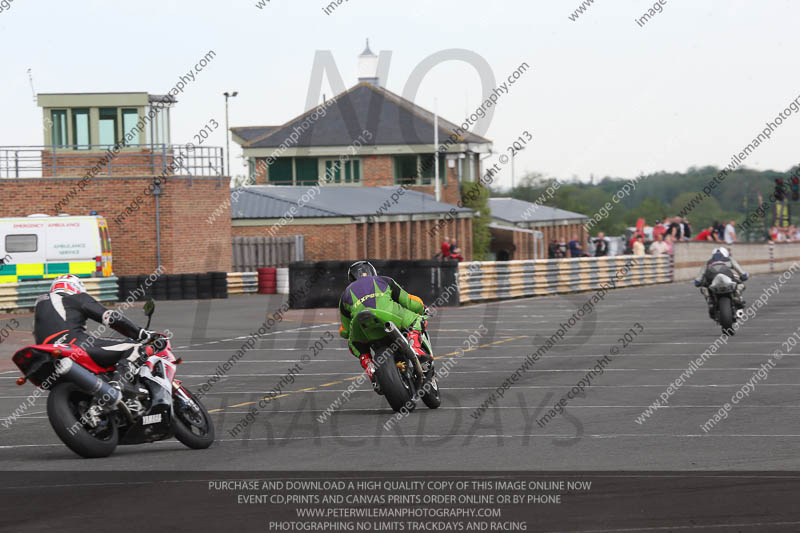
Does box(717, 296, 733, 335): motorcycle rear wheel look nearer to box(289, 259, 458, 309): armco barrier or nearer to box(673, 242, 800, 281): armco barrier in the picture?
box(289, 259, 458, 309): armco barrier

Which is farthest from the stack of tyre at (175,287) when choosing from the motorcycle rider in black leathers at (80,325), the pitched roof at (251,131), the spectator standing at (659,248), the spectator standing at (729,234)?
the pitched roof at (251,131)

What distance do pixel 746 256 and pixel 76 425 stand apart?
45031mm

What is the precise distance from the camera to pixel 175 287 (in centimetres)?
3416

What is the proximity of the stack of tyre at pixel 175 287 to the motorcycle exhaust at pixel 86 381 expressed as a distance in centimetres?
2326

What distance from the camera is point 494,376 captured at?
15.9 metres

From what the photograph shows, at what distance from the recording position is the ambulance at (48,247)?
106 ft

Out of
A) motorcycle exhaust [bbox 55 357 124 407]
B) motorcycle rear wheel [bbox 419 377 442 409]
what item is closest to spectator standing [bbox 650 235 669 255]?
motorcycle rear wheel [bbox 419 377 442 409]

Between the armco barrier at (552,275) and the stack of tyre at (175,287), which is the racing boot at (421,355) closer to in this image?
the armco barrier at (552,275)

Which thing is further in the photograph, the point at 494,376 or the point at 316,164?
the point at 316,164

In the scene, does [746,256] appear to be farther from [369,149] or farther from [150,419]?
[150,419]

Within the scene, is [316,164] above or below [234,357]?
above
